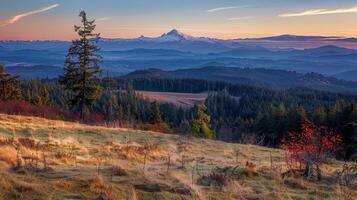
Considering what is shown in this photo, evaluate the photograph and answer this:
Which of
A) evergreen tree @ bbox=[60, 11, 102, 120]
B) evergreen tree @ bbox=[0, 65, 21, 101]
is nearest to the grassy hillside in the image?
evergreen tree @ bbox=[60, 11, 102, 120]

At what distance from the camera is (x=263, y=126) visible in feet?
266

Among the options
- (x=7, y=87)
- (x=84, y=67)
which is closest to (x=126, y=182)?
Answer: (x=84, y=67)

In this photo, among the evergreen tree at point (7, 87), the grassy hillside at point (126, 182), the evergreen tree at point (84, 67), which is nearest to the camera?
the grassy hillside at point (126, 182)

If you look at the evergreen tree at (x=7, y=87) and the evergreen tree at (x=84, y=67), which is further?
the evergreen tree at (x=7, y=87)

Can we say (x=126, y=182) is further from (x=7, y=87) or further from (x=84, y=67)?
(x=7, y=87)

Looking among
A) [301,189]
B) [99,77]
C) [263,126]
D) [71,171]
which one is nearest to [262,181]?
[301,189]

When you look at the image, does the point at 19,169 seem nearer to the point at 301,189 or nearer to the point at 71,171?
the point at 71,171

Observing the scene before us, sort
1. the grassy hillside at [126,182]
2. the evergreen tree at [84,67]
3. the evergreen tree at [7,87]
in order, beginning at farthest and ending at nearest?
the evergreen tree at [7,87] → the evergreen tree at [84,67] → the grassy hillside at [126,182]

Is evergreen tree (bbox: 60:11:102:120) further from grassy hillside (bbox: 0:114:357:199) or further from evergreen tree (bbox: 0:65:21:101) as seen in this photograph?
grassy hillside (bbox: 0:114:357:199)

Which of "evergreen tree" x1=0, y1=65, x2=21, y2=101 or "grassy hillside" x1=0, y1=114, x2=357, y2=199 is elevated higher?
"grassy hillside" x1=0, y1=114, x2=357, y2=199

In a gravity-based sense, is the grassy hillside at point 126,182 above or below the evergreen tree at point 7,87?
above

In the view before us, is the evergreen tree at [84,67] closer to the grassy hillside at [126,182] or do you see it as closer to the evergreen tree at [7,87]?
the evergreen tree at [7,87]

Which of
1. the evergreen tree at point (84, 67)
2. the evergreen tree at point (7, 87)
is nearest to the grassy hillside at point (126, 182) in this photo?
the evergreen tree at point (84, 67)

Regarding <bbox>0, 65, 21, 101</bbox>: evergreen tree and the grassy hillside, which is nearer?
the grassy hillside
